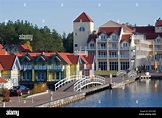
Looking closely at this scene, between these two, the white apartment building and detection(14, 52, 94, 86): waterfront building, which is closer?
detection(14, 52, 94, 86): waterfront building

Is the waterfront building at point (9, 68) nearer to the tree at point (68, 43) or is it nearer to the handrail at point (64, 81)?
the handrail at point (64, 81)

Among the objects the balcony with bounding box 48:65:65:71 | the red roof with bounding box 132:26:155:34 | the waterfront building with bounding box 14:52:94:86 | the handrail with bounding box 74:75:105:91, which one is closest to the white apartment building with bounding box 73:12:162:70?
the red roof with bounding box 132:26:155:34

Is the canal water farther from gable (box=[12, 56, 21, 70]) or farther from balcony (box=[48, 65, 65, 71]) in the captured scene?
gable (box=[12, 56, 21, 70])

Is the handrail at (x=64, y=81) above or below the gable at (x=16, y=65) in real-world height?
below

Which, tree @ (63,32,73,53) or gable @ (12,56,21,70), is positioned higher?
tree @ (63,32,73,53)

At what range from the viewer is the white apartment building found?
47656 millimetres

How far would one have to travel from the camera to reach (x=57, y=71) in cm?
2919

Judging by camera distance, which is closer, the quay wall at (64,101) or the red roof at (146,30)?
the quay wall at (64,101)

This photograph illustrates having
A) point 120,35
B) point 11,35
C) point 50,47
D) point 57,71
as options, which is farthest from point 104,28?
point 57,71

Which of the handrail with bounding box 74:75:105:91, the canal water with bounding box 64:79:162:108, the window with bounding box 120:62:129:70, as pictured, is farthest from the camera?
the window with bounding box 120:62:129:70

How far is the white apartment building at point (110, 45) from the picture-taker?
4766 cm

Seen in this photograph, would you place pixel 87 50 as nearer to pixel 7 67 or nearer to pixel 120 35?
pixel 120 35
